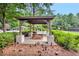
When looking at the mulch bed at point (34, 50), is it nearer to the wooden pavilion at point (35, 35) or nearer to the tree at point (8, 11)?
the wooden pavilion at point (35, 35)

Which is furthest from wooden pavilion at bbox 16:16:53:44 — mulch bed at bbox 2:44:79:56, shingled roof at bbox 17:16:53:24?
mulch bed at bbox 2:44:79:56

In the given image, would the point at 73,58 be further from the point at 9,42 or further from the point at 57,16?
the point at 9,42

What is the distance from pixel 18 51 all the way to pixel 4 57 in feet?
0.97

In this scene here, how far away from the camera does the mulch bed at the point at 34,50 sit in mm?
5133

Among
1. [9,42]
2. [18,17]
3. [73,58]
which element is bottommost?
[73,58]

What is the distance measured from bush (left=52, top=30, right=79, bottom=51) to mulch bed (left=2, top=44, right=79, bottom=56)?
113 millimetres

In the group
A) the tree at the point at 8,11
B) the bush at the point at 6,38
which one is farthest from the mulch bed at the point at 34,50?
the tree at the point at 8,11

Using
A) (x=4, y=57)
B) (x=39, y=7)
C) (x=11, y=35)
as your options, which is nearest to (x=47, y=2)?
(x=39, y=7)

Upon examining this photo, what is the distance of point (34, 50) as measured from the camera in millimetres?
5152

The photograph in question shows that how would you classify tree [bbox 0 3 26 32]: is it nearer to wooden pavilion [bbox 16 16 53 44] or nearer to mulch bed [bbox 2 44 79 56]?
wooden pavilion [bbox 16 16 53 44]

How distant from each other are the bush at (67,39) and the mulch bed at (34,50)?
0.11m

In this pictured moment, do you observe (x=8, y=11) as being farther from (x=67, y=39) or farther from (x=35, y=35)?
(x=67, y=39)

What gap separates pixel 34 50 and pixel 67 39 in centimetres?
67

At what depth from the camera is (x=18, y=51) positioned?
5.15 m
